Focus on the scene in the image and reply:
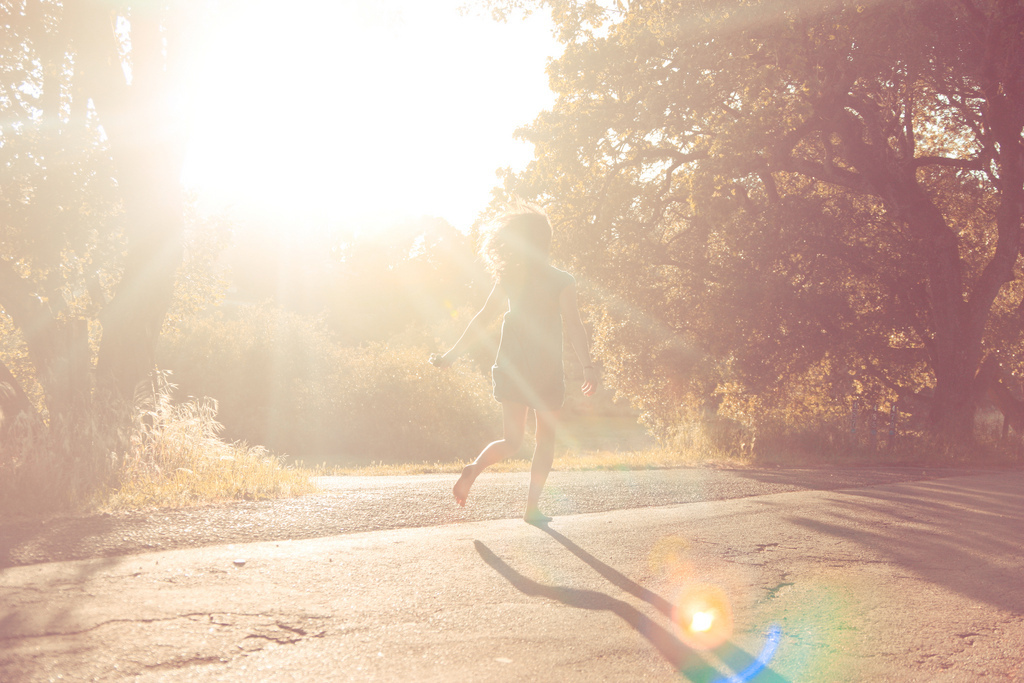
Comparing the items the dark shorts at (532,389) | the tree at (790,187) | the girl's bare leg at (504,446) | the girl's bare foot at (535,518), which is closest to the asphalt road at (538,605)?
the girl's bare foot at (535,518)

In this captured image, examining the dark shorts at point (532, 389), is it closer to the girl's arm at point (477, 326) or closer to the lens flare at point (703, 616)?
the girl's arm at point (477, 326)

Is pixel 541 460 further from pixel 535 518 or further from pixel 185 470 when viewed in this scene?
pixel 185 470

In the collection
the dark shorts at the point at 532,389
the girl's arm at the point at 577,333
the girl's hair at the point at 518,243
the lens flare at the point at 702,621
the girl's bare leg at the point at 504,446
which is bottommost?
the lens flare at the point at 702,621

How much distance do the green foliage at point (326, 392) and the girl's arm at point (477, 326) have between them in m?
23.8

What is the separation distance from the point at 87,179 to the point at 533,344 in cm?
926

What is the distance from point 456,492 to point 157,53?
8.18 m

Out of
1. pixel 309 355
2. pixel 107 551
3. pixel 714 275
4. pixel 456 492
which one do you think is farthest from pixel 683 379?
pixel 309 355

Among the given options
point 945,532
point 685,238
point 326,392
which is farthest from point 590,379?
point 326,392

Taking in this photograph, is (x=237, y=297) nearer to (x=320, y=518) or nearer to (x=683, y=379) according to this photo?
(x=683, y=379)

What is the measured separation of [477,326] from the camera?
536 cm

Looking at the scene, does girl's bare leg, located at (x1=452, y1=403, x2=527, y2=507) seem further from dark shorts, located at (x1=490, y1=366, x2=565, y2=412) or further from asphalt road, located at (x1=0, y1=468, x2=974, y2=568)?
asphalt road, located at (x1=0, y1=468, x2=974, y2=568)

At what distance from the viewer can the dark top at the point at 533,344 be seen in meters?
4.81

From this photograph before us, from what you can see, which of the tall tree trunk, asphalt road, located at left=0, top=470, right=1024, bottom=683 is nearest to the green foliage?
the tall tree trunk

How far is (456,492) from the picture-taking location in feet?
16.1
